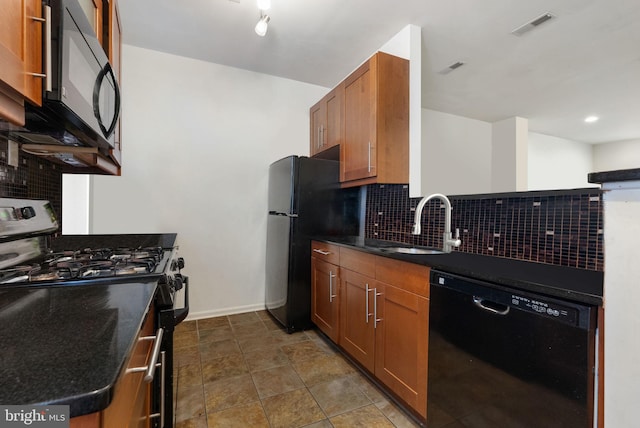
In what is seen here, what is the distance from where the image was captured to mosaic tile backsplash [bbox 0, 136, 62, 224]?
125 centimetres

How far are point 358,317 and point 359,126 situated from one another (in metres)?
1.52

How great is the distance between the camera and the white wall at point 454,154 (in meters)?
4.18

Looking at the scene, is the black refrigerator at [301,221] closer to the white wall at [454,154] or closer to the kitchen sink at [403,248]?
the kitchen sink at [403,248]

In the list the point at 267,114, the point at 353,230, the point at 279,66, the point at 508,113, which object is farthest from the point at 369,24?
the point at 508,113

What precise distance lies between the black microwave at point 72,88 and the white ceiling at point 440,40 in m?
1.42

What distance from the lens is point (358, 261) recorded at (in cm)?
197

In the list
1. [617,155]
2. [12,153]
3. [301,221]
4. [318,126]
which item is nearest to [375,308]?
[301,221]

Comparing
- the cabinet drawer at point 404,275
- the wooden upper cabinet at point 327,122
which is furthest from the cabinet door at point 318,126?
the cabinet drawer at point 404,275

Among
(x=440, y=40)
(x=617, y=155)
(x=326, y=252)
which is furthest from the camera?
(x=617, y=155)

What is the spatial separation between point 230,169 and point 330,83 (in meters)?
1.53

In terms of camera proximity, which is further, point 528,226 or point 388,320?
point 388,320

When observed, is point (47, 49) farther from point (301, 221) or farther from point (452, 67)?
point (452, 67)

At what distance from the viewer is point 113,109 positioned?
4.21 feet

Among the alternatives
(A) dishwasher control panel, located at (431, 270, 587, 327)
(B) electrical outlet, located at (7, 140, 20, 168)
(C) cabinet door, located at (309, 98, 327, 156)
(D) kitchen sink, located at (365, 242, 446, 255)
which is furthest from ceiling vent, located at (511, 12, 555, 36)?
(B) electrical outlet, located at (7, 140, 20, 168)
